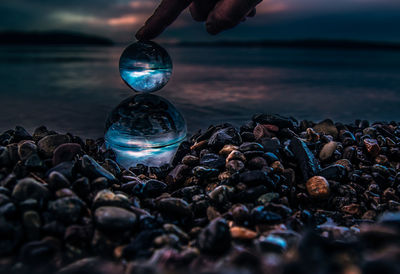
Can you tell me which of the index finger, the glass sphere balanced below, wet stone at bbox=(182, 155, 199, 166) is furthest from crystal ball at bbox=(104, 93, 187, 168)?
the index finger

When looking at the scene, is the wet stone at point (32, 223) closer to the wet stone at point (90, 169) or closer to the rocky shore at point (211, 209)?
the rocky shore at point (211, 209)

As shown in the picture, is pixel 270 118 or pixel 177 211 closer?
pixel 177 211

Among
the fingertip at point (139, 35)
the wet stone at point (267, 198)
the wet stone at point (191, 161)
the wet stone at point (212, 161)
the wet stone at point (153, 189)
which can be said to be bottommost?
the wet stone at point (153, 189)

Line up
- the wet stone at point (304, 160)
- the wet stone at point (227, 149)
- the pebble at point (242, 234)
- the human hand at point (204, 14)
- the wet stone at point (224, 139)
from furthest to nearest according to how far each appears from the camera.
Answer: the wet stone at point (224, 139) < the wet stone at point (227, 149) < the wet stone at point (304, 160) < the human hand at point (204, 14) < the pebble at point (242, 234)

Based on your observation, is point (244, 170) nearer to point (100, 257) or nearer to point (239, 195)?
point (239, 195)

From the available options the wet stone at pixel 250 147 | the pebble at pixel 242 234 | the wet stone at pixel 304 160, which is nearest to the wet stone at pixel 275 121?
the wet stone at pixel 304 160

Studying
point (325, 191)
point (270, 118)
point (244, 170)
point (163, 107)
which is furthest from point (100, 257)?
point (270, 118)
